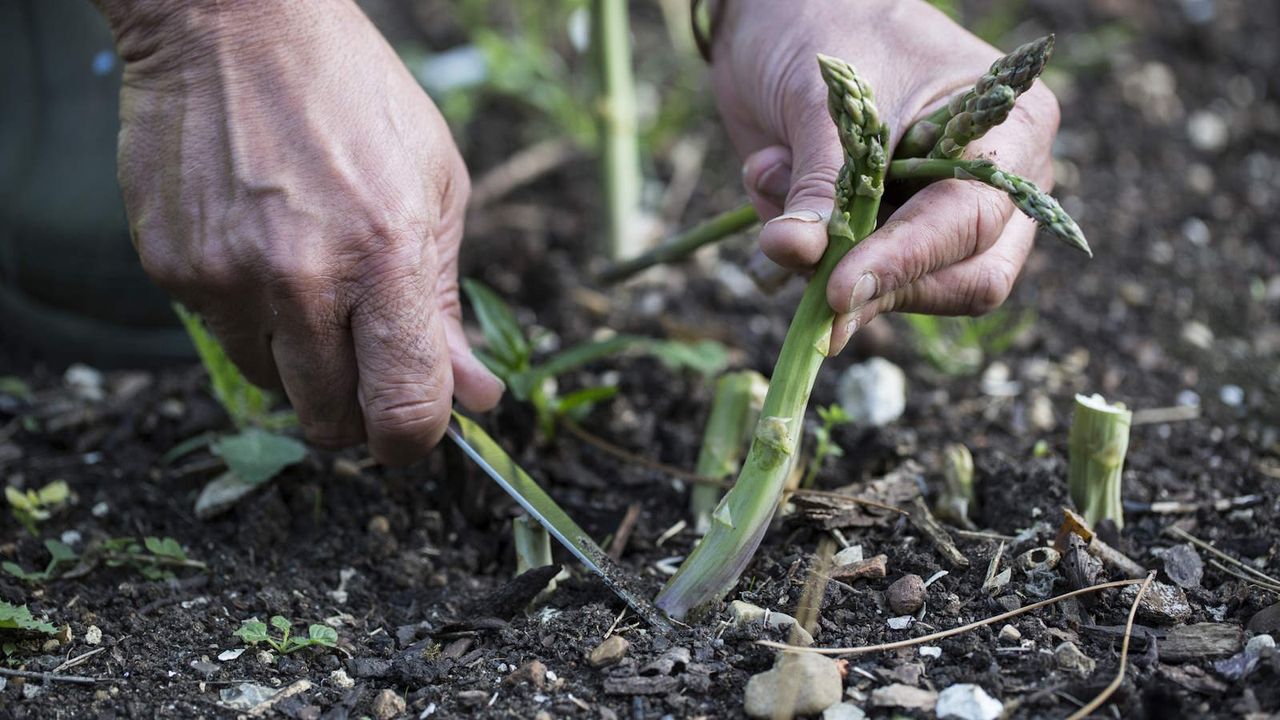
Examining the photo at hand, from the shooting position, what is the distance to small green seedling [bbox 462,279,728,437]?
68.7 inches

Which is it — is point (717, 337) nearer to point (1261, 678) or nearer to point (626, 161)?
point (626, 161)

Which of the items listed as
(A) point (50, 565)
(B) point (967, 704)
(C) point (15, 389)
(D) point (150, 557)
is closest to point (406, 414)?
(D) point (150, 557)

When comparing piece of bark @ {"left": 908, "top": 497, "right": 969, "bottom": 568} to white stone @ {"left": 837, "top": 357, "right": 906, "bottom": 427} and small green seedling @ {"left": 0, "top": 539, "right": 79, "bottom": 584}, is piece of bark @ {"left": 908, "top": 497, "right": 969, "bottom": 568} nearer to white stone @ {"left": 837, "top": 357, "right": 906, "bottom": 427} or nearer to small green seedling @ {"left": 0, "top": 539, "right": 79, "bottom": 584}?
white stone @ {"left": 837, "top": 357, "right": 906, "bottom": 427}

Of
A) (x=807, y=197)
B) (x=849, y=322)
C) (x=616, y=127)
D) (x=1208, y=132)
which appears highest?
(x=807, y=197)

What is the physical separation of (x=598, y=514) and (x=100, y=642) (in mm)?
705

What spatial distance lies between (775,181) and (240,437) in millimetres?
892

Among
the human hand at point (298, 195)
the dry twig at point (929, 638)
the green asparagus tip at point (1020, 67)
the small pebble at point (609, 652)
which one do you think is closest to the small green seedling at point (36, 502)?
the human hand at point (298, 195)

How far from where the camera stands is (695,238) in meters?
1.80

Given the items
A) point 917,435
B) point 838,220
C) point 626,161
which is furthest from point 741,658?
point 626,161

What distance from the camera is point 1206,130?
10.2ft

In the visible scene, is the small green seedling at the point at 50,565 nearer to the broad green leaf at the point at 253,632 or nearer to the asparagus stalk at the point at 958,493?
the broad green leaf at the point at 253,632

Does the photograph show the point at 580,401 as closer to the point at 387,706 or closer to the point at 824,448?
the point at 824,448

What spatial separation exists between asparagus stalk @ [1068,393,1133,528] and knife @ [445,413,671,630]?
0.62 m

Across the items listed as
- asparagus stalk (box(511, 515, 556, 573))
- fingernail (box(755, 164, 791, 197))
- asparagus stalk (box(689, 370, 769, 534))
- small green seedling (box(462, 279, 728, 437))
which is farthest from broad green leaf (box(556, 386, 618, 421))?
fingernail (box(755, 164, 791, 197))
